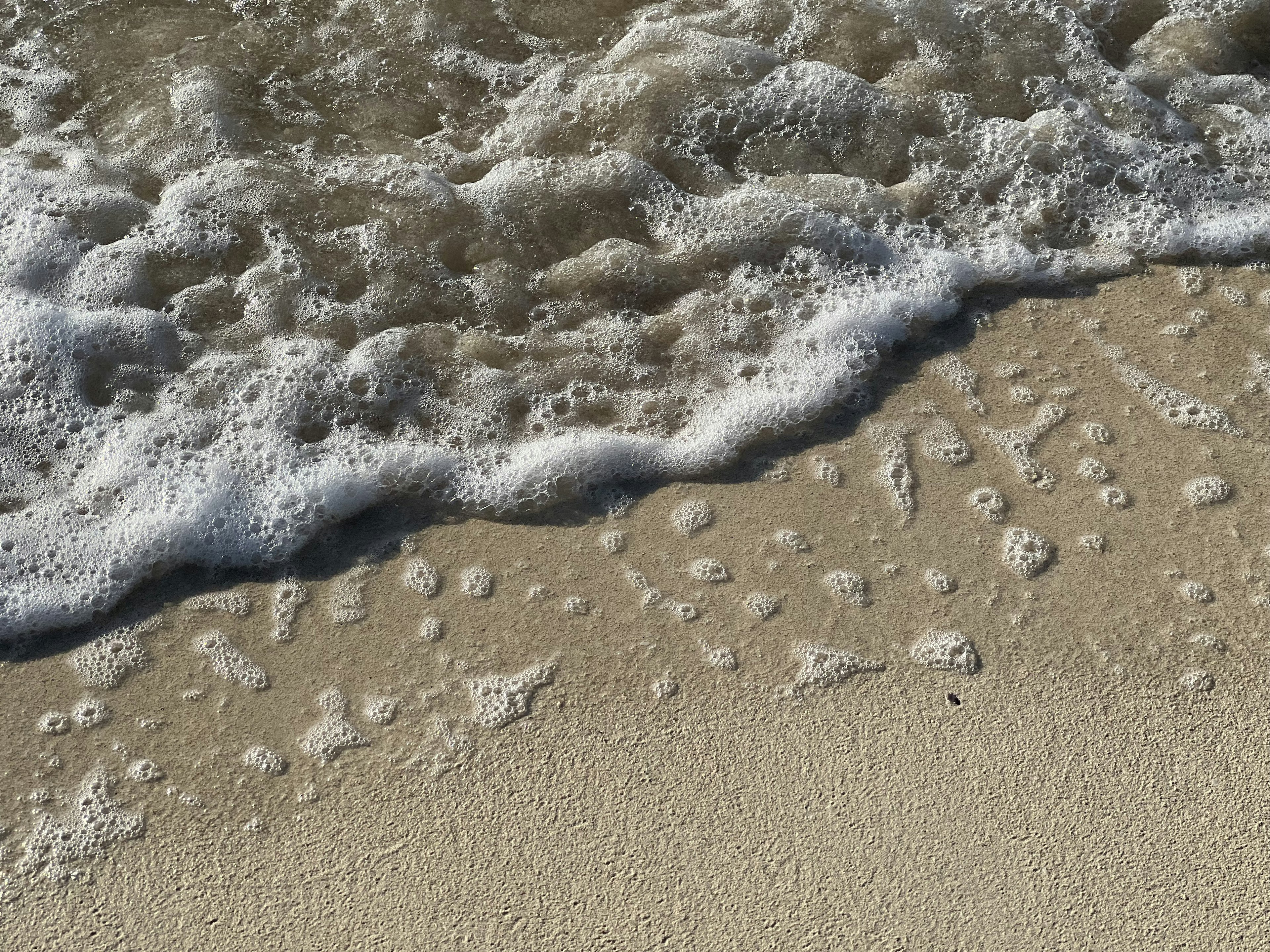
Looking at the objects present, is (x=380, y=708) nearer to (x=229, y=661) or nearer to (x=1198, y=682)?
(x=229, y=661)

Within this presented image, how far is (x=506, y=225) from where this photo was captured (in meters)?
2.81

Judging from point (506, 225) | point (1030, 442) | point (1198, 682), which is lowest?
point (1198, 682)

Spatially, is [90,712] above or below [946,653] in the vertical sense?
above

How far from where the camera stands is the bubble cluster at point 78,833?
178 centimetres

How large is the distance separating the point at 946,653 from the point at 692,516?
22.1 inches

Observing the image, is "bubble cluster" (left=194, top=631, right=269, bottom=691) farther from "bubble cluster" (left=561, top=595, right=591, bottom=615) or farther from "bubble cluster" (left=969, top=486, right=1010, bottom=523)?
"bubble cluster" (left=969, top=486, right=1010, bottom=523)

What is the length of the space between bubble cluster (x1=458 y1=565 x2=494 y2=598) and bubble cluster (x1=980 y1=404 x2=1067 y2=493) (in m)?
1.08

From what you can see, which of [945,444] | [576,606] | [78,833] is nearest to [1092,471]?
[945,444]

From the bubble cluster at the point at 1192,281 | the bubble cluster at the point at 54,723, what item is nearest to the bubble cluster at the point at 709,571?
the bubble cluster at the point at 54,723

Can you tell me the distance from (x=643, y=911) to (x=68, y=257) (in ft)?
6.97

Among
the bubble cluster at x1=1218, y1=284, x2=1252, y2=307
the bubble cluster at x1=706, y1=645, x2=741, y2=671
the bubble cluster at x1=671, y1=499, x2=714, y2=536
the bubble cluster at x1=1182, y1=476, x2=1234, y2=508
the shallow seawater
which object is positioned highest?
the shallow seawater

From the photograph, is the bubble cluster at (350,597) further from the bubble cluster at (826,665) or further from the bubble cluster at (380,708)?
the bubble cluster at (826,665)

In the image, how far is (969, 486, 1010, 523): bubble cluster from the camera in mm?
2174

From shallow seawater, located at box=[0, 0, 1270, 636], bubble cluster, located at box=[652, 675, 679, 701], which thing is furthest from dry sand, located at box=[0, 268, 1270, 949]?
shallow seawater, located at box=[0, 0, 1270, 636]
